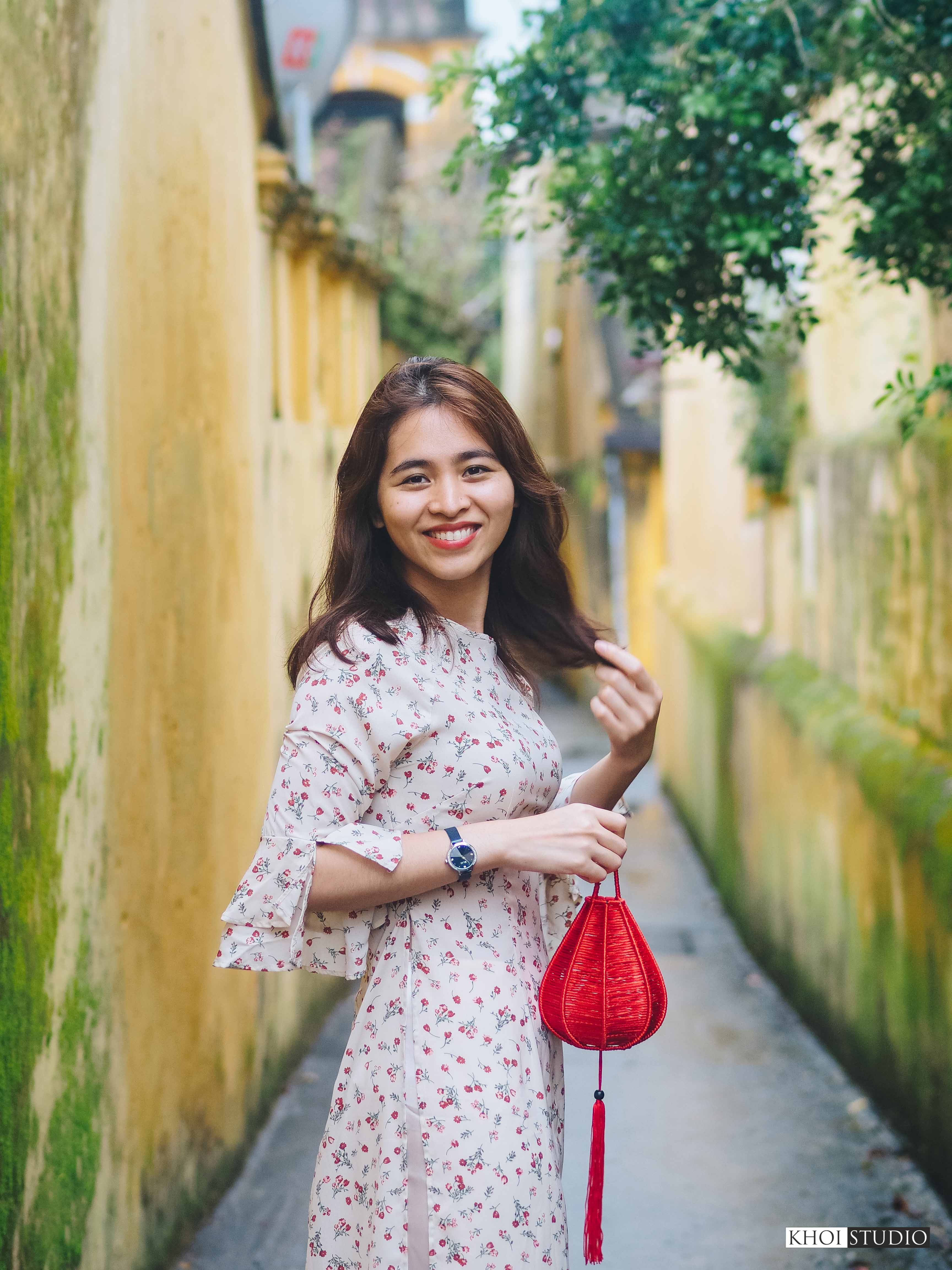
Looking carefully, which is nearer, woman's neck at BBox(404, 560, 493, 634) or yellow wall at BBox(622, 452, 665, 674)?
woman's neck at BBox(404, 560, 493, 634)

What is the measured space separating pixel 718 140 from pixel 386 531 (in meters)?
1.63

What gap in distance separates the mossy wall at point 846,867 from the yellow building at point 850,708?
0.01 meters

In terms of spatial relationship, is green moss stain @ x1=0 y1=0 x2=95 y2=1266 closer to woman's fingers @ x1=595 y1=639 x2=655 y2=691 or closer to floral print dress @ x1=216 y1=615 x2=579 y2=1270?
floral print dress @ x1=216 y1=615 x2=579 y2=1270

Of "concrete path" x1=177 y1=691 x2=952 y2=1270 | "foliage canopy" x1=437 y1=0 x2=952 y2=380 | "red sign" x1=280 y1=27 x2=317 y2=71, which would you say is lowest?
"concrete path" x1=177 y1=691 x2=952 y2=1270

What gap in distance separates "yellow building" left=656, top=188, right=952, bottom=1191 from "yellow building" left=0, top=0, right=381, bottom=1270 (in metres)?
1.93

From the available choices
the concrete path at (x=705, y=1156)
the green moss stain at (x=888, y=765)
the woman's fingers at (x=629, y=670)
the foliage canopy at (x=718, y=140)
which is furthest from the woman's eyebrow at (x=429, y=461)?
the concrete path at (x=705, y=1156)

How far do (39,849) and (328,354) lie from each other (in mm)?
4185

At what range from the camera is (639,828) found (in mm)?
10641

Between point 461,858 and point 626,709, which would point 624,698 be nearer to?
point 626,709

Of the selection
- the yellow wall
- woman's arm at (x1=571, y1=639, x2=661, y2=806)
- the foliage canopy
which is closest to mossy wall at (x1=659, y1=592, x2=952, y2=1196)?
the foliage canopy

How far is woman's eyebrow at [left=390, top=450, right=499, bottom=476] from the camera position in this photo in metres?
2.24

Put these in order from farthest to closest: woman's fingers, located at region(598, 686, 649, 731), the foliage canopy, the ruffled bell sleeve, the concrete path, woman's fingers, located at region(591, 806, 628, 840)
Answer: the concrete path < the foliage canopy < woman's fingers, located at region(598, 686, 649, 731) < woman's fingers, located at region(591, 806, 628, 840) < the ruffled bell sleeve

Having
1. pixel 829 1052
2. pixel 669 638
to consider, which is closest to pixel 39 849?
pixel 829 1052

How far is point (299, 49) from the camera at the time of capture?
6.96 metres
